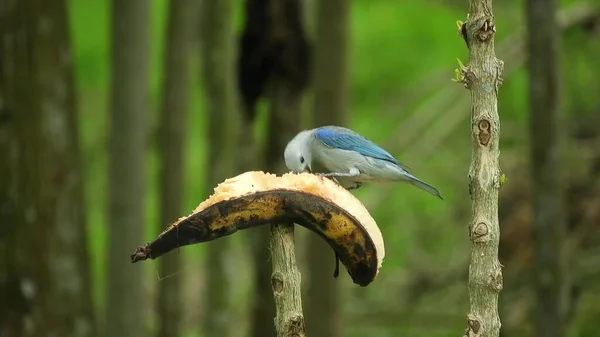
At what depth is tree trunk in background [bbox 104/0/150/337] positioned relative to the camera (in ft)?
19.7

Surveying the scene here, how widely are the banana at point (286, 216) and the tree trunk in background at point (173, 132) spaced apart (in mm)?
5424

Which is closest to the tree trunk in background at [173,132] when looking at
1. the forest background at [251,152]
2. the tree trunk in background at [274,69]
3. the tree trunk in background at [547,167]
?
the forest background at [251,152]

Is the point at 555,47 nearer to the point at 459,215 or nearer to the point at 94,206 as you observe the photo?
the point at 459,215

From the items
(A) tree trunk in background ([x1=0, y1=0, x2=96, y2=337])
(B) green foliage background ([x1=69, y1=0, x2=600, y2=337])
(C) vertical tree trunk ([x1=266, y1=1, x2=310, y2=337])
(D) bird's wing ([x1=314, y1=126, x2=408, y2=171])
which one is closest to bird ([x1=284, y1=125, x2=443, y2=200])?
(D) bird's wing ([x1=314, y1=126, x2=408, y2=171])

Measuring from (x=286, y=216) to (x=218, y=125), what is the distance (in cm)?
680

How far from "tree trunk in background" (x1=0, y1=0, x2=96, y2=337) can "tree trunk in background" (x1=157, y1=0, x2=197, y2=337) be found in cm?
272

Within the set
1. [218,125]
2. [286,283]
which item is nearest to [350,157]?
[286,283]

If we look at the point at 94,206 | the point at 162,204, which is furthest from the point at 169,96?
the point at 94,206

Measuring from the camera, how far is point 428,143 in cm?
945

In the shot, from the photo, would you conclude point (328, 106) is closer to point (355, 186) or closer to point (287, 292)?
point (355, 186)

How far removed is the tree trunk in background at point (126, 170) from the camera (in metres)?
6.00

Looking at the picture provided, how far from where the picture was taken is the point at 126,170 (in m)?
6.05

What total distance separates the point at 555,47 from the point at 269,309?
9.21 feet

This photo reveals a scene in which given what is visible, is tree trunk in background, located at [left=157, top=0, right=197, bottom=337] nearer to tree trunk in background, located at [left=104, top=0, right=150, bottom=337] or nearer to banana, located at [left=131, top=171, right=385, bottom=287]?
tree trunk in background, located at [left=104, top=0, right=150, bottom=337]
